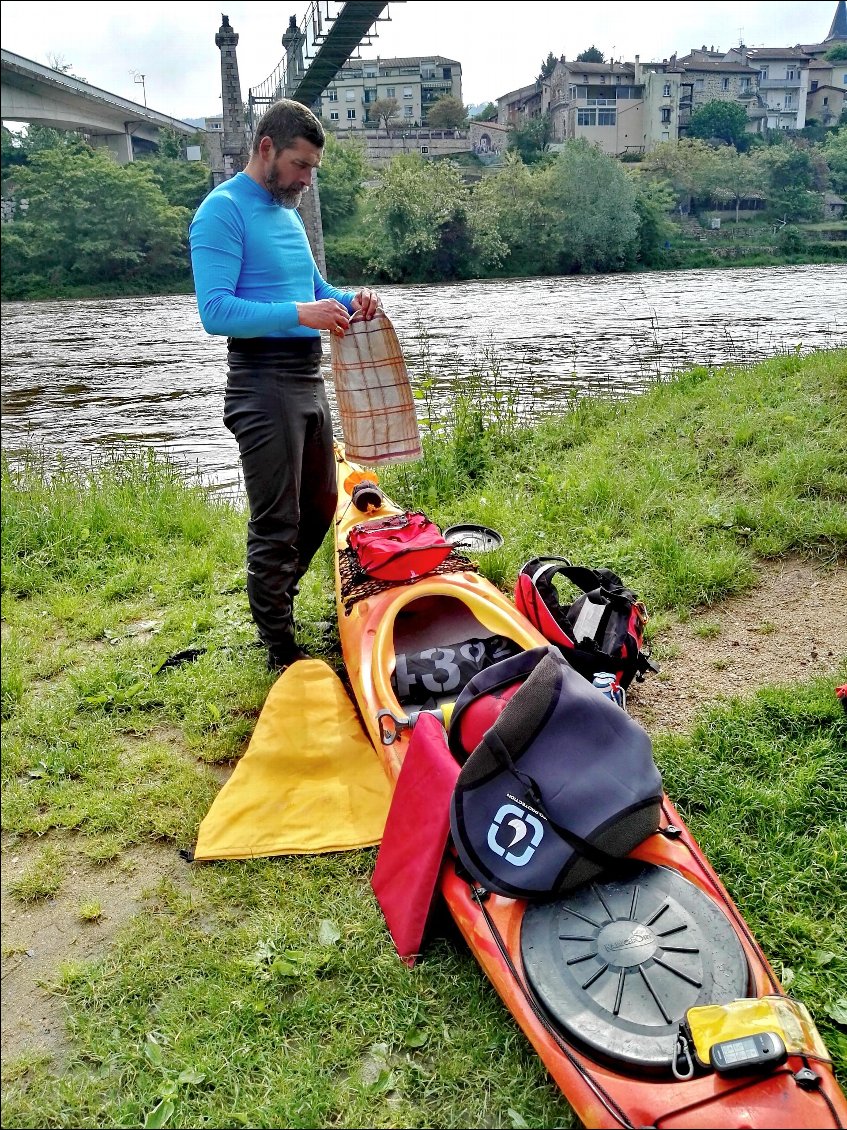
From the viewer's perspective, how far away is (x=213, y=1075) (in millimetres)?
1823

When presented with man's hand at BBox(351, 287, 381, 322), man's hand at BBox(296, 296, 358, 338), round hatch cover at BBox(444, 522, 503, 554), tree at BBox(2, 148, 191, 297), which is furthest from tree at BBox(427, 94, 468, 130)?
man's hand at BBox(296, 296, 358, 338)

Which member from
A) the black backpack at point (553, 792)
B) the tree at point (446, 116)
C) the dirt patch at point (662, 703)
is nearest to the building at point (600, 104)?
the tree at point (446, 116)

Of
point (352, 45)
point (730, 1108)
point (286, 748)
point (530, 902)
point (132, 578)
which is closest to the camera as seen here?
point (730, 1108)

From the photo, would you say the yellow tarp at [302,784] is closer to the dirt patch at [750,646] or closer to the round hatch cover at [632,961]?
the round hatch cover at [632,961]

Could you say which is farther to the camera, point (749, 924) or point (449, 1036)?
point (749, 924)

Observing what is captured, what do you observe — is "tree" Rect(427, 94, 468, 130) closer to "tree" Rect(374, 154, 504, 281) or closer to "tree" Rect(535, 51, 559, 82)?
"tree" Rect(535, 51, 559, 82)

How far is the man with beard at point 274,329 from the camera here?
2.86 m

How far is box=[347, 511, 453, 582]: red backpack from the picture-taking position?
128 inches

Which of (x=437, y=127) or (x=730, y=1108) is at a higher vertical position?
(x=437, y=127)

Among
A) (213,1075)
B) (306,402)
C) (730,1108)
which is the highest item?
(306,402)

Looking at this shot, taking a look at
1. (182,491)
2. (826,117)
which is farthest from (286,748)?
(826,117)

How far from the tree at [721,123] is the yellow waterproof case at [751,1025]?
2284 inches

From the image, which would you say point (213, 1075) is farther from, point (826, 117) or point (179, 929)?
point (826, 117)

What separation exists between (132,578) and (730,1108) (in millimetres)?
3770
